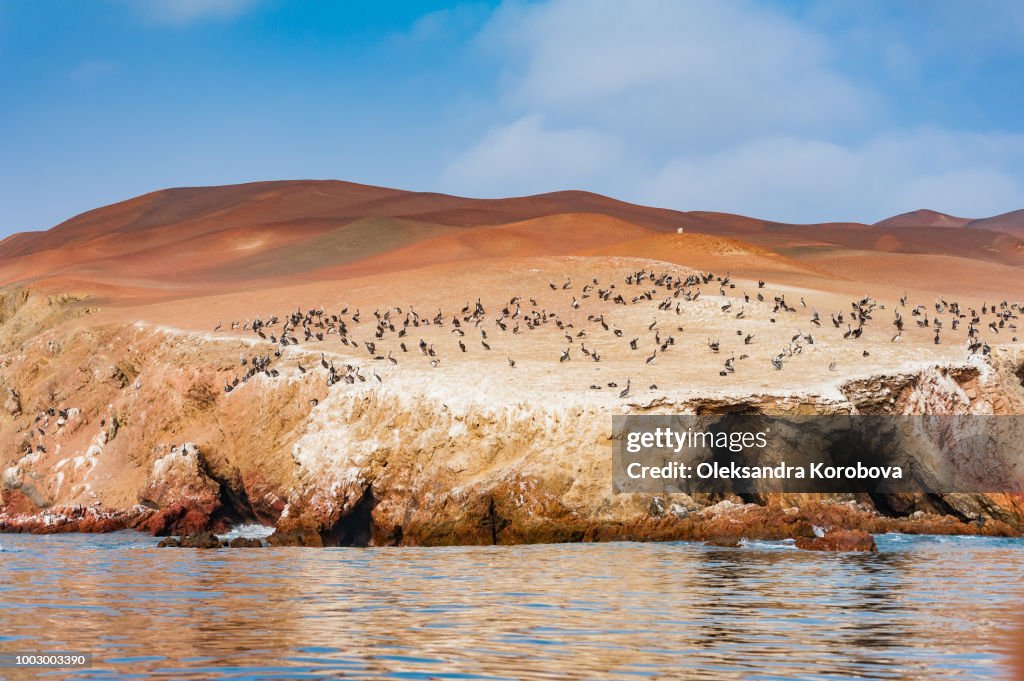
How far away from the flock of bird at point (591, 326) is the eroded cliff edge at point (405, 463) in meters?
1.48

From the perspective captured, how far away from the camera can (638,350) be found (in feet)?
164

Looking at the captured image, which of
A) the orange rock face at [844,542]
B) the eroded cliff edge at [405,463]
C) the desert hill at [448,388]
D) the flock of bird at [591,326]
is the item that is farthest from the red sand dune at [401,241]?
the orange rock face at [844,542]

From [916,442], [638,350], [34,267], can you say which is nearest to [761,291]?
[638,350]

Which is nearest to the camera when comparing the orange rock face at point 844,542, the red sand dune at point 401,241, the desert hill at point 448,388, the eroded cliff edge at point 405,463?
the orange rock face at point 844,542

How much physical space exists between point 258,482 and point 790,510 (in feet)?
66.4

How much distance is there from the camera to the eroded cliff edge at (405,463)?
38594 mm

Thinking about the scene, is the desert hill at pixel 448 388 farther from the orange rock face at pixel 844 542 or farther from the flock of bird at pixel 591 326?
the orange rock face at pixel 844 542

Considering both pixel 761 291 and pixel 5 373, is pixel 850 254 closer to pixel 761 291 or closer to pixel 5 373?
pixel 761 291

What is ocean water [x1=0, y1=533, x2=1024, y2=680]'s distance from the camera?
Result: 15945 mm

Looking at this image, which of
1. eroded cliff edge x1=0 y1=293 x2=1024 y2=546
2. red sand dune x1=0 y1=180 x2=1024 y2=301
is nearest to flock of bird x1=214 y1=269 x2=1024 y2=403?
eroded cliff edge x1=0 y1=293 x2=1024 y2=546

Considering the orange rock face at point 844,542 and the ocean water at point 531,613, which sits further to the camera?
the orange rock face at point 844,542

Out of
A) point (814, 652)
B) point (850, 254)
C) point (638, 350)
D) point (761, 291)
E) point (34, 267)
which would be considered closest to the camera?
point (814, 652)

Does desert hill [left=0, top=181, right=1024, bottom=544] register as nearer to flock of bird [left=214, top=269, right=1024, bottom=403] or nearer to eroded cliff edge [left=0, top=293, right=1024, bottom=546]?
eroded cliff edge [left=0, top=293, right=1024, bottom=546]

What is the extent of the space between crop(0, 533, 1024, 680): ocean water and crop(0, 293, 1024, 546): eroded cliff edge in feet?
13.9
